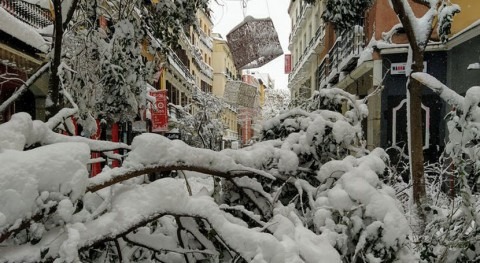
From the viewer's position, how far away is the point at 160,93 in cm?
1905

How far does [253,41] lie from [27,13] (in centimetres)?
795

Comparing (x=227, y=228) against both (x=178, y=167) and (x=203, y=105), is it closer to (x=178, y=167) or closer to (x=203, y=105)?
(x=178, y=167)

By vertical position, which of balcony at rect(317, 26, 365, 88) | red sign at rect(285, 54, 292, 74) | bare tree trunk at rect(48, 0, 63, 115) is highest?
red sign at rect(285, 54, 292, 74)

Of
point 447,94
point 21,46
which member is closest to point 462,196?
point 447,94

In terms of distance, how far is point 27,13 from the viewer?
435 inches

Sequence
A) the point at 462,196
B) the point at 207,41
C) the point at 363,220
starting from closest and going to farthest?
the point at 363,220, the point at 462,196, the point at 207,41

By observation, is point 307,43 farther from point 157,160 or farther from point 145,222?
point 145,222

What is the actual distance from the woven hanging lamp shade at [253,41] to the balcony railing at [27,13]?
19.7 ft

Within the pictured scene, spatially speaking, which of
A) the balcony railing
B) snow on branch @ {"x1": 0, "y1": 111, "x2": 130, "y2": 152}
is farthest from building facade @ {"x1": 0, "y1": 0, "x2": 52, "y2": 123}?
snow on branch @ {"x1": 0, "y1": 111, "x2": 130, "y2": 152}

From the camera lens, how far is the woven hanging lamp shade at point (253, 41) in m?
5.30

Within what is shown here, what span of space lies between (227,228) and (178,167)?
12.7 inches

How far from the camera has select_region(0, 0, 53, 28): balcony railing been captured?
403 inches

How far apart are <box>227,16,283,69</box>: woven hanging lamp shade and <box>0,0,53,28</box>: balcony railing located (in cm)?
600

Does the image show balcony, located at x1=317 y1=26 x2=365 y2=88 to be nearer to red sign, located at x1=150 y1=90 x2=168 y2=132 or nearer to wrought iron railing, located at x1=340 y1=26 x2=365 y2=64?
wrought iron railing, located at x1=340 y1=26 x2=365 y2=64
